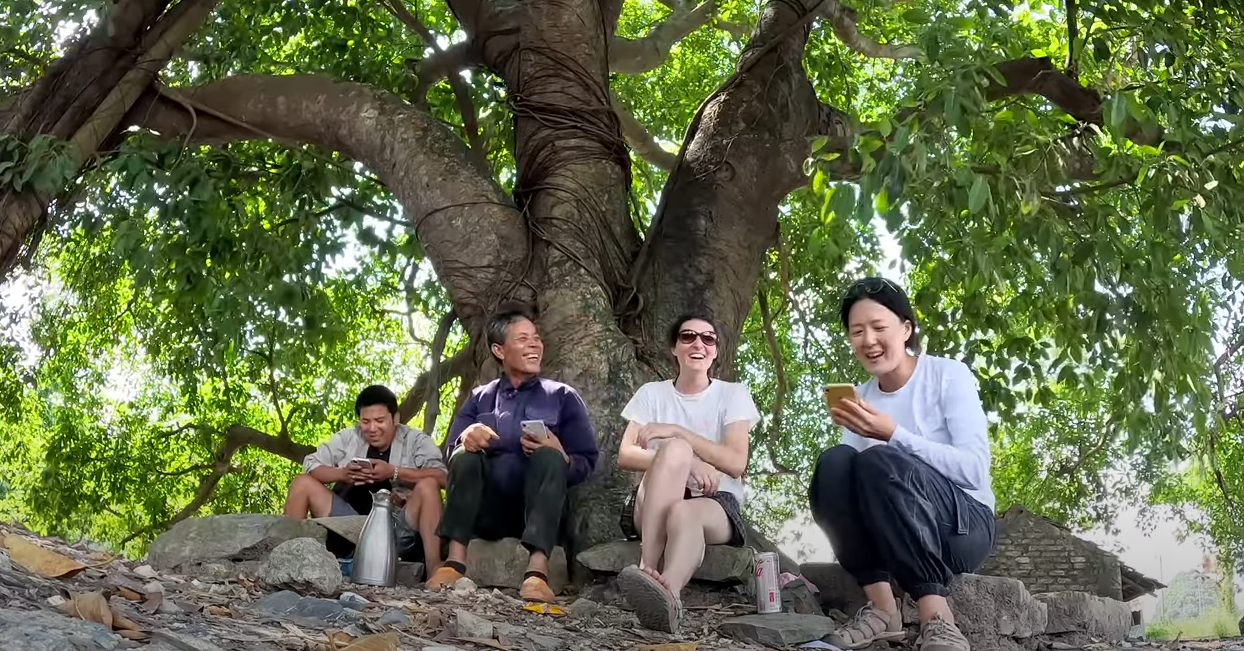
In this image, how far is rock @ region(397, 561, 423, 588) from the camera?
4.67m

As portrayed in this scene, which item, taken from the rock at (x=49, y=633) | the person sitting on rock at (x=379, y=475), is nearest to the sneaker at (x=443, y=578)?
the person sitting on rock at (x=379, y=475)

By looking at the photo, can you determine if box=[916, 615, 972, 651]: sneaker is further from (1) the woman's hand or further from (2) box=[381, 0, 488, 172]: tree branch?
(2) box=[381, 0, 488, 172]: tree branch

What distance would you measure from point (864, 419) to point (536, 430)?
1412mm

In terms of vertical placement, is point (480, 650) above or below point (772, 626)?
below

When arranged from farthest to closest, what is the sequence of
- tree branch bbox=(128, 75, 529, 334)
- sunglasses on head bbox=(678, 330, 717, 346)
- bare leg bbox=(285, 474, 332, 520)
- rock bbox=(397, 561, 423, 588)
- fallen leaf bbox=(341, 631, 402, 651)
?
1. tree branch bbox=(128, 75, 529, 334)
2. bare leg bbox=(285, 474, 332, 520)
3. rock bbox=(397, 561, 423, 588)
4. sunglasses on head bbox=(678, 330, 717, 346)
5. fallen leaf bbox=(341, 631, 402, 651)

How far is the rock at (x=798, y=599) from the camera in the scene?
14.0ft

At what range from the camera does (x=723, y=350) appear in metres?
5.86

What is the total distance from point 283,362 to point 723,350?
3.97 m

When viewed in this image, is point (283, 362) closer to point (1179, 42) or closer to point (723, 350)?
point (723, 350)

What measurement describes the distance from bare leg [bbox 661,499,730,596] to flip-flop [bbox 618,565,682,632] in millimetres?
67

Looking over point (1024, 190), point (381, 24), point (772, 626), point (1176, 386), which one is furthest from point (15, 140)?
point (1176, 386)

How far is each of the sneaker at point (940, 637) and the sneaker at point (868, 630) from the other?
0.23m

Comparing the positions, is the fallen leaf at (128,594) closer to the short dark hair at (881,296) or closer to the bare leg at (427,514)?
the bare leg at (427,514)

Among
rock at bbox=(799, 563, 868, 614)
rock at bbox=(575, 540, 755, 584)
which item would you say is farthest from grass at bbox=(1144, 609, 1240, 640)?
rock at bbox=(575, 540, 755, 584)
